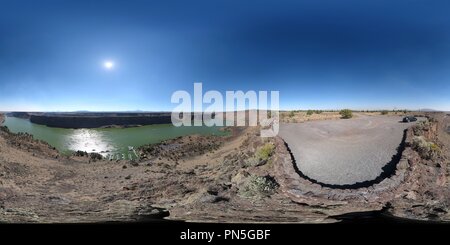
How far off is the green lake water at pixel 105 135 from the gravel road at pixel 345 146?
154 centimetres

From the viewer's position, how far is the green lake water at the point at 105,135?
11.1ft

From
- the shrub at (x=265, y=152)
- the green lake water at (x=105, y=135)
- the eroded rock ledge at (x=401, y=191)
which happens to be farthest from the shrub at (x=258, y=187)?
the green lake water at (x=105, y=135)

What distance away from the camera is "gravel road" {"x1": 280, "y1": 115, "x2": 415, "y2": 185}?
4312 mm

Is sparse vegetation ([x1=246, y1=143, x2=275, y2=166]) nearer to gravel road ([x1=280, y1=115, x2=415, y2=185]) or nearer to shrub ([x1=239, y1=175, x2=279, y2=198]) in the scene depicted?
shrub ([x1=239, y1=175, x2=279, y2=198])

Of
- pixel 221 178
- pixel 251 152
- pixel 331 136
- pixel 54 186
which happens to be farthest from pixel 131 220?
pixel 331 136

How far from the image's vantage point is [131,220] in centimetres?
421

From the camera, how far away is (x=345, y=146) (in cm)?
458

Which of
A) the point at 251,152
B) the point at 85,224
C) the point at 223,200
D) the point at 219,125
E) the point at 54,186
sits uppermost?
the point at 219,125

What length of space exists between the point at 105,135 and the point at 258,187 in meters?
1.92

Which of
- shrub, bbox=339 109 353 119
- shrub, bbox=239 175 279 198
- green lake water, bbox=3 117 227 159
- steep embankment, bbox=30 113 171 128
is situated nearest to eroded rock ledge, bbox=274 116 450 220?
shrub, bbox=239 175 279 198

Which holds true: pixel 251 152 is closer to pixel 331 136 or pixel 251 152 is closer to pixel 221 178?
pixel 221 178

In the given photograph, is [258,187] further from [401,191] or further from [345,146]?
[401,191]

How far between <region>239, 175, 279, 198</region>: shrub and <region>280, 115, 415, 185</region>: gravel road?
57 centimetres

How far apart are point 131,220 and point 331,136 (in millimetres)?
3083
